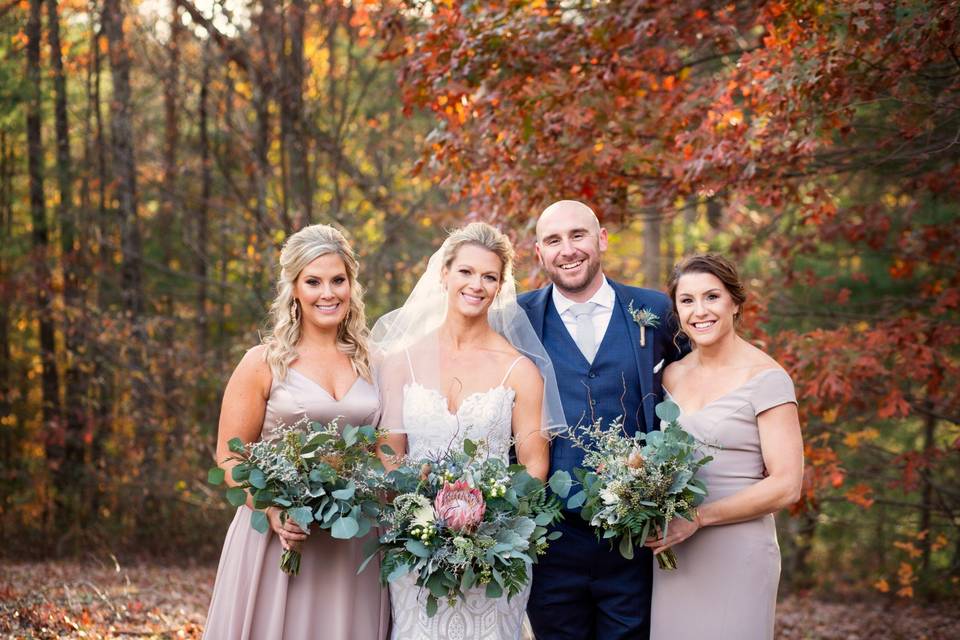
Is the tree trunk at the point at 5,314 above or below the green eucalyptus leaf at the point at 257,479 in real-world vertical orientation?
above

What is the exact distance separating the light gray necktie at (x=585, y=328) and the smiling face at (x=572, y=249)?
0.21ft

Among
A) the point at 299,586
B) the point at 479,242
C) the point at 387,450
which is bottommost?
the point at 299,586

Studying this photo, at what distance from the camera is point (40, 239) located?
1134 cm

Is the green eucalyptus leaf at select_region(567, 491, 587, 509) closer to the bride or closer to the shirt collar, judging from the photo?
the bride

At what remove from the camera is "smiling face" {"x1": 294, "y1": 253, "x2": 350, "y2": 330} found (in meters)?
4.02

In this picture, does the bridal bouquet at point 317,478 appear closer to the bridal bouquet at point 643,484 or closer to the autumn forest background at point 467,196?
the bridal bouquet at point 643,484

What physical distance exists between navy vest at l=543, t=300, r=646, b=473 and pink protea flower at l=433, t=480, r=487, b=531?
782 mm

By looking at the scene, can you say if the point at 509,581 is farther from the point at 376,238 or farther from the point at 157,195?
the point at 157,195

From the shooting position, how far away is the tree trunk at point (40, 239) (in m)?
10.8

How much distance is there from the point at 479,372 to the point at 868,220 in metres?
5.21

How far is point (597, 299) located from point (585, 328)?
0.16 metres

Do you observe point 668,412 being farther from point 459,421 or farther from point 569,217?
point 569,217

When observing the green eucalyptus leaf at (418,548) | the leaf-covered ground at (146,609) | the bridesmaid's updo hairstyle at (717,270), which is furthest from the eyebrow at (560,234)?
the leaf-covered ground at (146,609)

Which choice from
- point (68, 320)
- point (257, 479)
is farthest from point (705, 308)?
point (68, 320)
